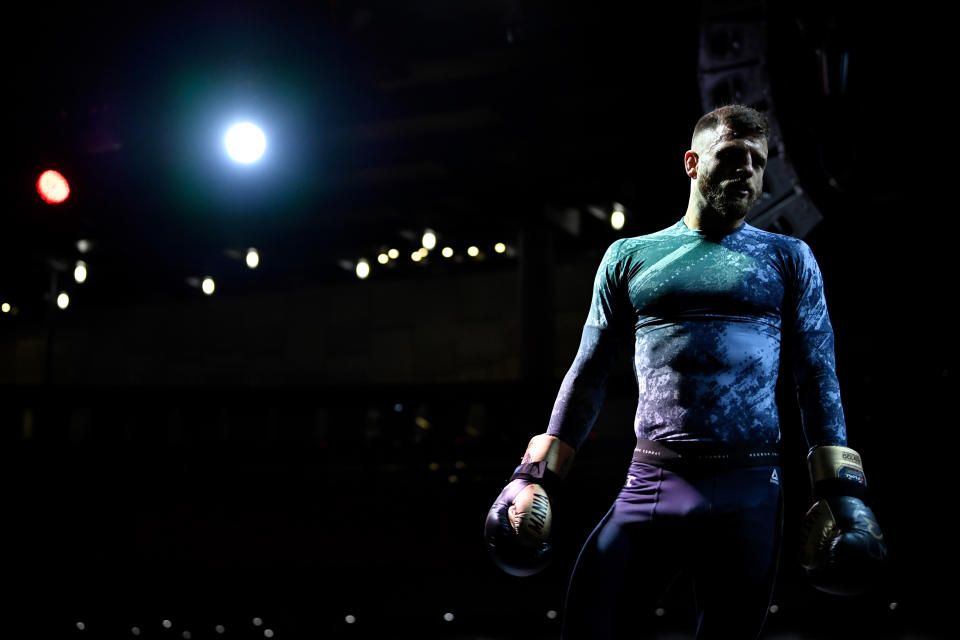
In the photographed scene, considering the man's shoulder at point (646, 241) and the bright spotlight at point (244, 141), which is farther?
the bright spotlight at point (244, 141)

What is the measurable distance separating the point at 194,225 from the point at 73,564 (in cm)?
217

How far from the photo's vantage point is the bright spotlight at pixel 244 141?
461 centimetres

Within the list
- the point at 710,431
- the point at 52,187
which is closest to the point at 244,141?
the point at 52,187

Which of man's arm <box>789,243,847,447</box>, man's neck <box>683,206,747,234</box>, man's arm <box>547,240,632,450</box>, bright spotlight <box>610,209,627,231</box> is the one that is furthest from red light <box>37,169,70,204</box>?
bright spotlight <box>610,209,627,231</box>

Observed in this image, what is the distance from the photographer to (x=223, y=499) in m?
5.64

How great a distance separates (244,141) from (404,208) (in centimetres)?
354

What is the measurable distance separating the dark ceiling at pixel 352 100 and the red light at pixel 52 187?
0.06 meters

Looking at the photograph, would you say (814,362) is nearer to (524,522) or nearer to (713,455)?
(713,455)

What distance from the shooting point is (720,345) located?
1.38 m

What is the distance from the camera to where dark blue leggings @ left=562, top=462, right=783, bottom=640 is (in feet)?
4.35

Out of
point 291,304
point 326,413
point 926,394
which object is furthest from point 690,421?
point 291,304

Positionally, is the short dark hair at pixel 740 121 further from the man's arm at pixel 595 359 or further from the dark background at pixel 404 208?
the dark background at pixel 404 208

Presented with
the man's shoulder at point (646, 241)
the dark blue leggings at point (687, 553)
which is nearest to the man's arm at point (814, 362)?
the dark blue leggings at point (687, 553)

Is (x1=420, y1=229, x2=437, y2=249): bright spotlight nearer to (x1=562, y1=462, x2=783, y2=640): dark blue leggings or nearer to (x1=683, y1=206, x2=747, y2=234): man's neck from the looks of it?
(x1=683, y1=206, x2=747, y2=234): man's neck
